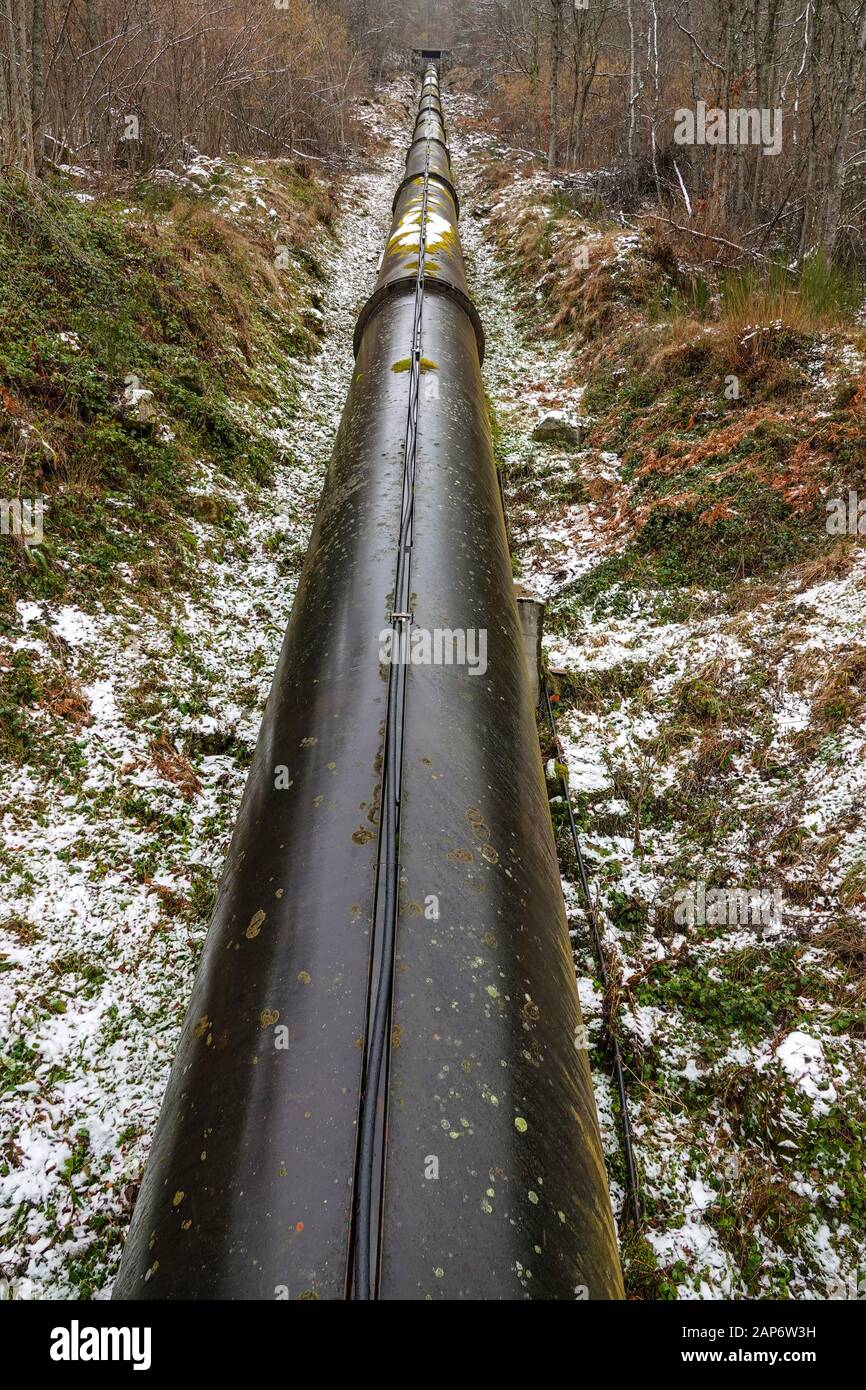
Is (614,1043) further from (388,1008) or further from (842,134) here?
(842,134)

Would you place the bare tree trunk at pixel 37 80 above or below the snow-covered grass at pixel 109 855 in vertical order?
above

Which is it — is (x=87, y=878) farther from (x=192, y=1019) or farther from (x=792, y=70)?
(x=792, y=70)

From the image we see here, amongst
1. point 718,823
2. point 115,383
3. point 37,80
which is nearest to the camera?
point 718,823

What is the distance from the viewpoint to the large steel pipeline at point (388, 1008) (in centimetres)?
144

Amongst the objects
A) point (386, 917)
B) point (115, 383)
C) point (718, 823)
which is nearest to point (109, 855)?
point (386, 917)

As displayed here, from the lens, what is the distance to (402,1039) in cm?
167

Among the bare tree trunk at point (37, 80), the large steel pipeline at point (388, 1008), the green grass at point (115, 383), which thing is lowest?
the large steel pipeline at point (388, 1008)

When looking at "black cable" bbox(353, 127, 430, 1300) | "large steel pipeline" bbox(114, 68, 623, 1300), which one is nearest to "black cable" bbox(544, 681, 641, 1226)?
"large steel pipeline" bbox(114, 68, 623, 1300)

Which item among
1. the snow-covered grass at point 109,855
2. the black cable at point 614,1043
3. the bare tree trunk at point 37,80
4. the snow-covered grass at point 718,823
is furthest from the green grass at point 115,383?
the black cable at point 614,1043

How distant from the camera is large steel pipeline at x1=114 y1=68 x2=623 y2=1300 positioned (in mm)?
1442

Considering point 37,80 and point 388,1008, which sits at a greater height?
point 37,80

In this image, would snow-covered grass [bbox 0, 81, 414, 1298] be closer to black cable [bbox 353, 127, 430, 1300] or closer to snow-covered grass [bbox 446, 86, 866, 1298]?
black cable [bbox 353, 127, 430, 1300]

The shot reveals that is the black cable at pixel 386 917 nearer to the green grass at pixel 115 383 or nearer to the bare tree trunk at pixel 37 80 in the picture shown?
the green grass at pixel 115 383

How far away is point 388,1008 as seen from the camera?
169cm
